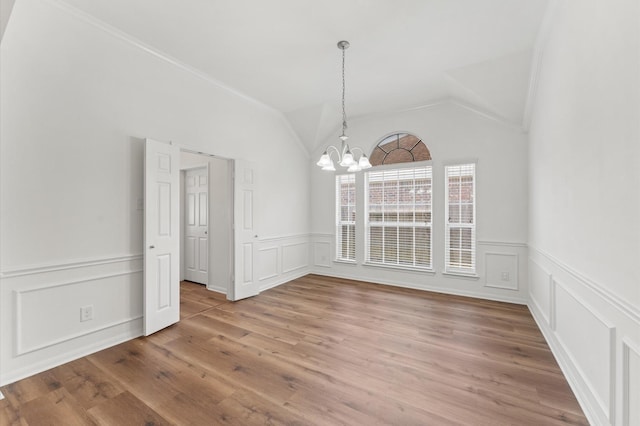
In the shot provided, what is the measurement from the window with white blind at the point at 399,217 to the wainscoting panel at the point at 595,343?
2110mm

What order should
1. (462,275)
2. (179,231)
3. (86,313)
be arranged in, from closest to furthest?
(86,313) → (179,231) → (462,275)

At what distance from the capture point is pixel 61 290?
2.47m

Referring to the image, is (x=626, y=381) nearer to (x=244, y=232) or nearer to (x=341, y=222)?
(x=244, y=232)

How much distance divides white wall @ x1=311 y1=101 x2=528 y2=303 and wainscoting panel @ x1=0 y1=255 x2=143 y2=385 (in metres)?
3.86

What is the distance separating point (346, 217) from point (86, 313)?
4.19m

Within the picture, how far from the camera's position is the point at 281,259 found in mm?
5148

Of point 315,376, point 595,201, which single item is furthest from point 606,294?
point 315,376

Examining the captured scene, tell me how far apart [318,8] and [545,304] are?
3.81 m

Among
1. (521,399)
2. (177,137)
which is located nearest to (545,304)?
(521,399)

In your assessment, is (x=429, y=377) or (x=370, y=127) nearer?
(x=429, y=377)

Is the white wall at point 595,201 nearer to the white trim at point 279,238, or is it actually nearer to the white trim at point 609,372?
the white trim at point 609,372

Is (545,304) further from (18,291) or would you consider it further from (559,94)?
(18,291)

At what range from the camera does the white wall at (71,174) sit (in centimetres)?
223

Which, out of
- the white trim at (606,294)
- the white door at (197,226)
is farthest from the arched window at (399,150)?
the white door at (197,226)
